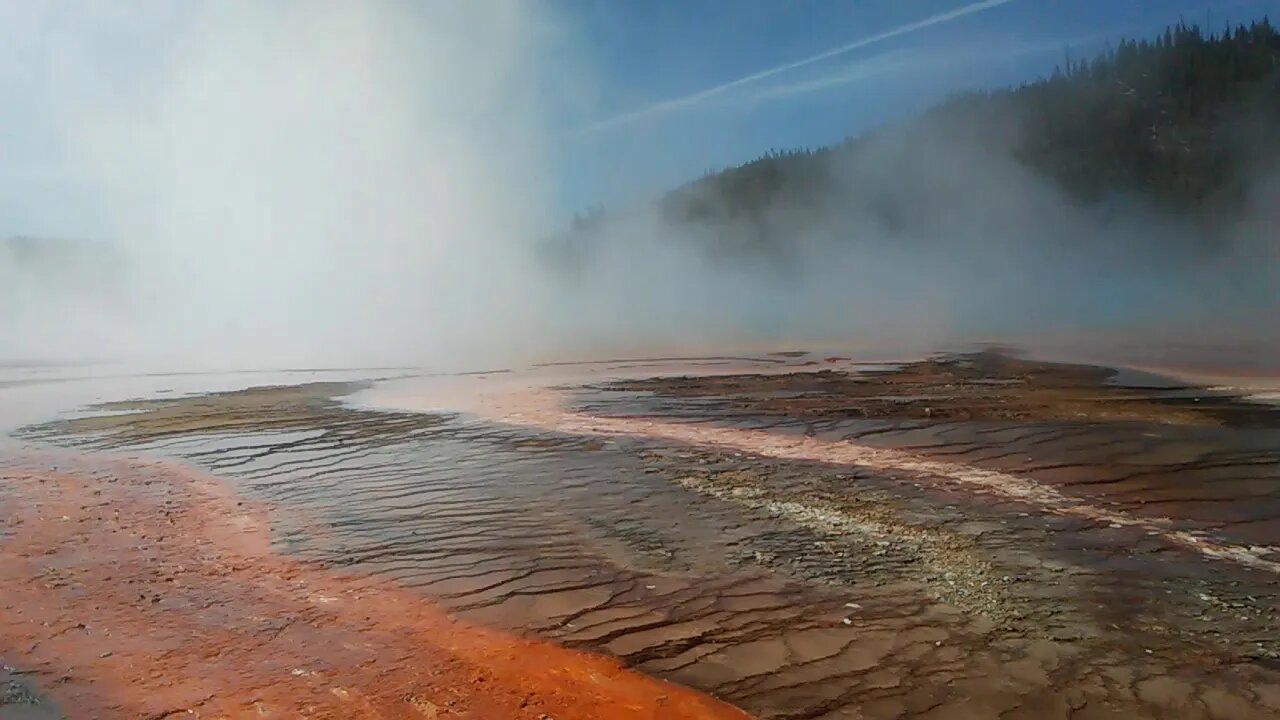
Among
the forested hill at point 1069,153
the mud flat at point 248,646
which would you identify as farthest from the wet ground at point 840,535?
the forested hill at point 1069,153

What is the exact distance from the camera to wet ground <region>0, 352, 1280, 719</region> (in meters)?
4.32

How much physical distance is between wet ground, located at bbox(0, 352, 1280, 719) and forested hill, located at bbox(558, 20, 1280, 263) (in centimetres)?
6820

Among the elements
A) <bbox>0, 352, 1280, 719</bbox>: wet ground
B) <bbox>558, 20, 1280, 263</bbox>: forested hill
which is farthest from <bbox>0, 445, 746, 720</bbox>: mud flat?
<bbox>558, 20, 1280, 263</bbox>: forested hill

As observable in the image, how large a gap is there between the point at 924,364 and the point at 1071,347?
335 inches

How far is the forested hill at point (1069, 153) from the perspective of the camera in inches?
2805

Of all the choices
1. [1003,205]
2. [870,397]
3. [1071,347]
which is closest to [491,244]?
[1003,205]

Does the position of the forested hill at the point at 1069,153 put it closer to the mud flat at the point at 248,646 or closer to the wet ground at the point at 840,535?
the wet ground at the point at 840,535

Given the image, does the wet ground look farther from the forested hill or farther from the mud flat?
the forested hill

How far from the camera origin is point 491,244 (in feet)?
241

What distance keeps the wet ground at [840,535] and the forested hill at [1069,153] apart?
68.2 m

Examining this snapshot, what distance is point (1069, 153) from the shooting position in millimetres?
81250

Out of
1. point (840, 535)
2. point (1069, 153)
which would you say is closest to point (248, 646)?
point (840, 535)

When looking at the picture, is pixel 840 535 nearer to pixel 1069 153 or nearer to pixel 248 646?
pixel 248 646

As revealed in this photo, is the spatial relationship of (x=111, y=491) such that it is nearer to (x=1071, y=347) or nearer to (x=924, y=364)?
(x=924, y=364)
